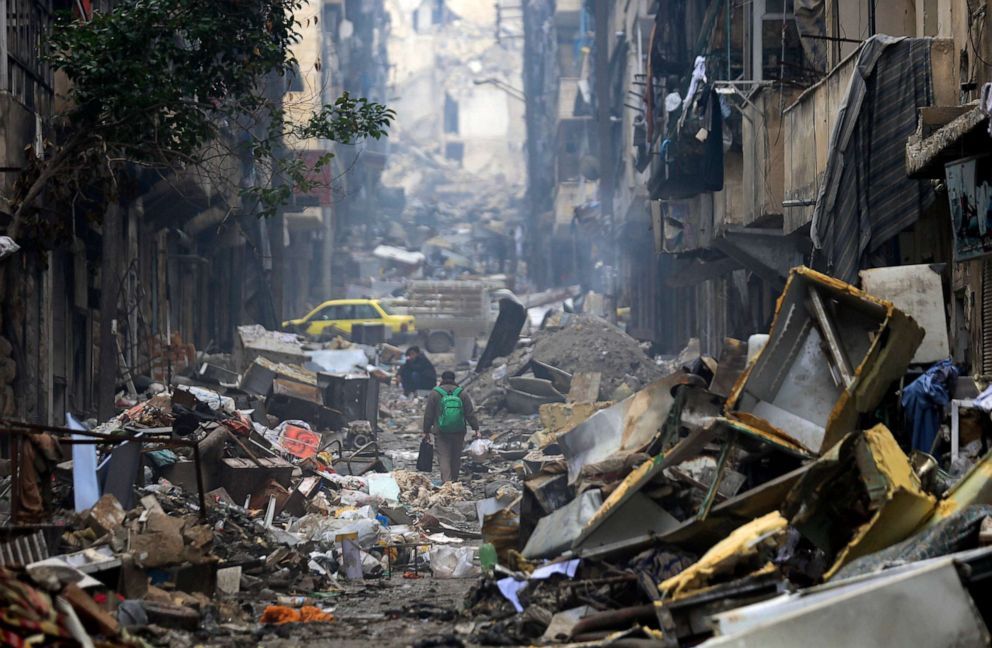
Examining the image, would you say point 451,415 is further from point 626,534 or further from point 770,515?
point 770,515

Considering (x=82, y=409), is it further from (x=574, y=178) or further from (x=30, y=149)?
(x=574, y=178)

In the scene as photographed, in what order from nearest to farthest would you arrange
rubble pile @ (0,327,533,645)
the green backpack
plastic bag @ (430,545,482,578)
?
rubble pile @ (0,327,533,645), plastic bag @ (430,545,482,578), the green backpack

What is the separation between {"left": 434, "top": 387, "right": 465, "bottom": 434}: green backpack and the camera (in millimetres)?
16281

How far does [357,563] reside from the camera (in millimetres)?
10891

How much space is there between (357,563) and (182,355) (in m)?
10.9

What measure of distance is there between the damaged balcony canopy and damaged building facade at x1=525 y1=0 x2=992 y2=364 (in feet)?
3.21

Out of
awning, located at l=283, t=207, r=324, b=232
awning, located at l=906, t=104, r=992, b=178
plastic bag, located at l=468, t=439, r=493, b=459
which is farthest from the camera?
awning, located at l=283, t=207, r=324, b=232

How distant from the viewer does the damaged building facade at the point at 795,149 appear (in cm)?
991

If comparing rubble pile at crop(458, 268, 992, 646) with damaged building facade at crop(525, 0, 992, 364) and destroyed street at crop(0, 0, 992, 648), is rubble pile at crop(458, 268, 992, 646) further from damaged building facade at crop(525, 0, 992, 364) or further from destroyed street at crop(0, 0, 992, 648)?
damaged building facade at crop(525, 0, 992, 364)

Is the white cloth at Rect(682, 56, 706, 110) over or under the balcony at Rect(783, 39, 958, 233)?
over

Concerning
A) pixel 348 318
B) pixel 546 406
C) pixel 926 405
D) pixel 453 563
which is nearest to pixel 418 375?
pixel 546 406

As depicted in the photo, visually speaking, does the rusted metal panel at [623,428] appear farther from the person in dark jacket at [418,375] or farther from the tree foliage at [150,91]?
the person in dark jacket at [418,375]

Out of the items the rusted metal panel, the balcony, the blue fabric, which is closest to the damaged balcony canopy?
the blue fabric

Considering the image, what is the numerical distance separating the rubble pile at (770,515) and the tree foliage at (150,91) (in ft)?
15.0
